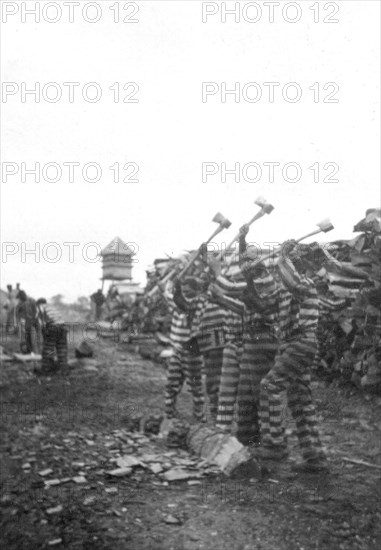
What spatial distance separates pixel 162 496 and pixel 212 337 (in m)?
2.86

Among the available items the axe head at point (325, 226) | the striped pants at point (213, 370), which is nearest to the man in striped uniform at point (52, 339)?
the striped pants at point (213, 370)

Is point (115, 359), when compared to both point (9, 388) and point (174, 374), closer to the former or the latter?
point (9, 388)

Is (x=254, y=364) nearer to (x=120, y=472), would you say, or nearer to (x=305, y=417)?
(x=305, y=417)

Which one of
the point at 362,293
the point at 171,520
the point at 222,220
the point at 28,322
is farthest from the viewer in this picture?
the point at 28,322

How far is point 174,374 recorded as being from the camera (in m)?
8.79

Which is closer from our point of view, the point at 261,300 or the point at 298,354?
the point at 298,354

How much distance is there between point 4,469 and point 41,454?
0.66 meters

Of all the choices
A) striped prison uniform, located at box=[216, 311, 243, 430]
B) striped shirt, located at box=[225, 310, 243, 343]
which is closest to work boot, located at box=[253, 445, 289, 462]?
striped prison uniform, located at box=[216, 311, 243, 430]

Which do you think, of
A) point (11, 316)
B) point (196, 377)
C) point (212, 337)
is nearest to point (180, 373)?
point (196, 377)

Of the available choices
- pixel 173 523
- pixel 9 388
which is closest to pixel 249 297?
pixel 173 523

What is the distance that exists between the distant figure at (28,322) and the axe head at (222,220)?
34.4ft

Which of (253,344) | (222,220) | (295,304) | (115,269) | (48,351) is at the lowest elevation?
(48,351)

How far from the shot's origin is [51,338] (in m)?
14.1

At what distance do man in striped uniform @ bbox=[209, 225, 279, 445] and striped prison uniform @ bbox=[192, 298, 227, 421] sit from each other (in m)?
1.25
